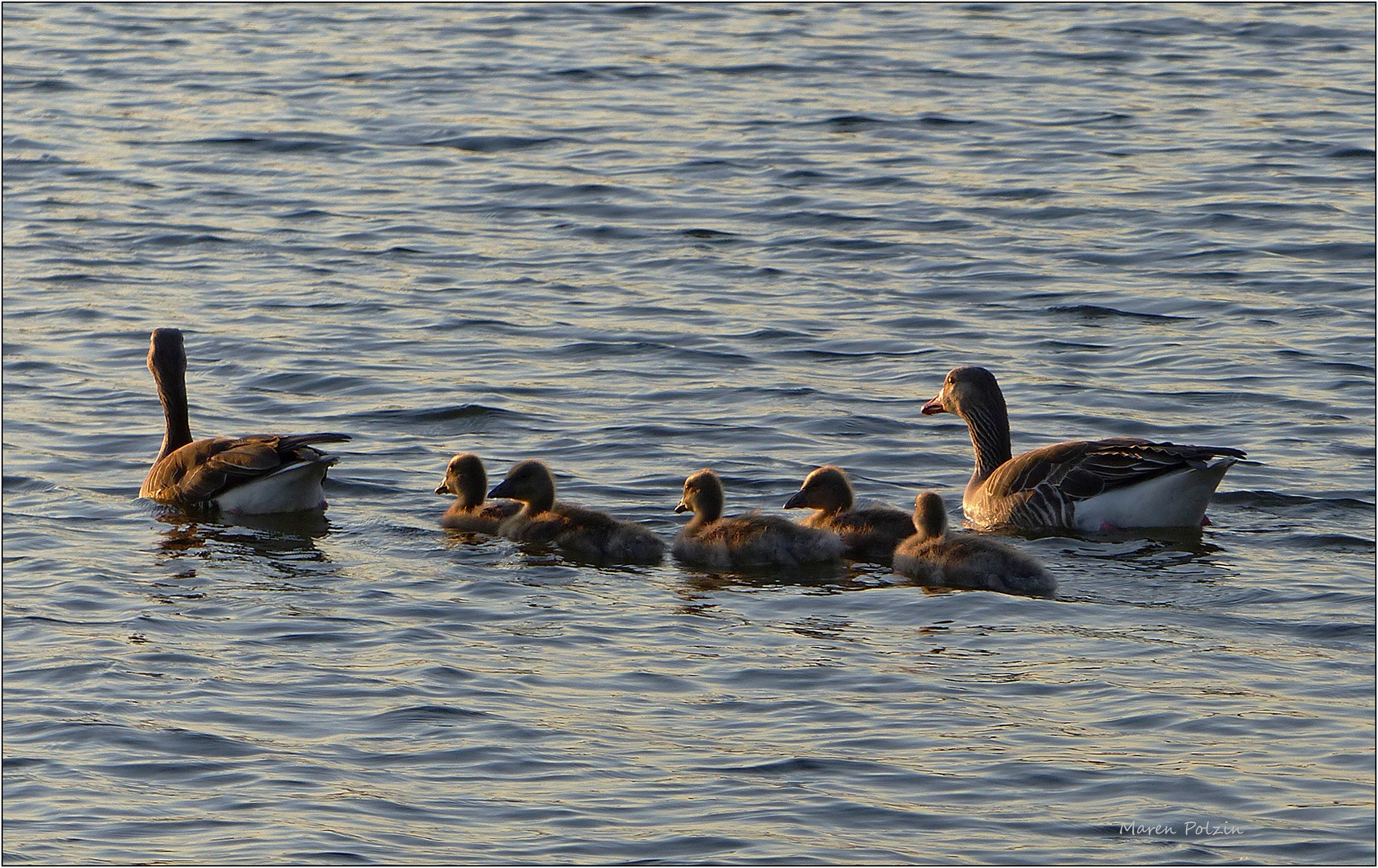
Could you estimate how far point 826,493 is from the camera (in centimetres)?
1209

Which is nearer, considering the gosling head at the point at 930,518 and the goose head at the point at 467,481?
the gosling head at the point at 930,518

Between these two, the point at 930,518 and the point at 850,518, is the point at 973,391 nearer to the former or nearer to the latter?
the point at 850,518

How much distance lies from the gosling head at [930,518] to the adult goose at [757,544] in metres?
0.55

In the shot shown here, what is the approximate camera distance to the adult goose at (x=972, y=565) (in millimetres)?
11008

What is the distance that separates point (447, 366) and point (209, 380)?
1.90 metres

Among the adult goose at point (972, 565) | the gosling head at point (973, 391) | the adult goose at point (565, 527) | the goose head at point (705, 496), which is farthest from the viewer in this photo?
the gosling head at point (973, 391)

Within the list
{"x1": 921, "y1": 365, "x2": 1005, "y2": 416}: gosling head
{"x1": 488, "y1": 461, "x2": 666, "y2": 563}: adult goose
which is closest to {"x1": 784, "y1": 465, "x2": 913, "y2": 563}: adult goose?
{"x1": 488, "y1": 461, "x2": 666, "y2": 563}: adult goose

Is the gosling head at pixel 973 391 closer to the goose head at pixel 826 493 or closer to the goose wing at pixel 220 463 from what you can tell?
the goose head at pixel 826 493

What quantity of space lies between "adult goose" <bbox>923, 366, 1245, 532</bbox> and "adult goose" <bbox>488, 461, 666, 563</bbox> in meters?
2.39

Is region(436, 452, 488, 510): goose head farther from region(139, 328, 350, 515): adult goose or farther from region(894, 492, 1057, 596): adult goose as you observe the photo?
region(894, 492, 1057, 596): adult goose

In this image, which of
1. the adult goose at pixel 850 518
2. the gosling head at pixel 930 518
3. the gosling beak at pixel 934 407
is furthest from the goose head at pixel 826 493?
the gosling beak at pixel 934 407

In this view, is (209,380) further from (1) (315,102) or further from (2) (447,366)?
(1) (315,102)

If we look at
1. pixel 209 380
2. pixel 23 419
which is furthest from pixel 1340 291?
pixel 23 419
